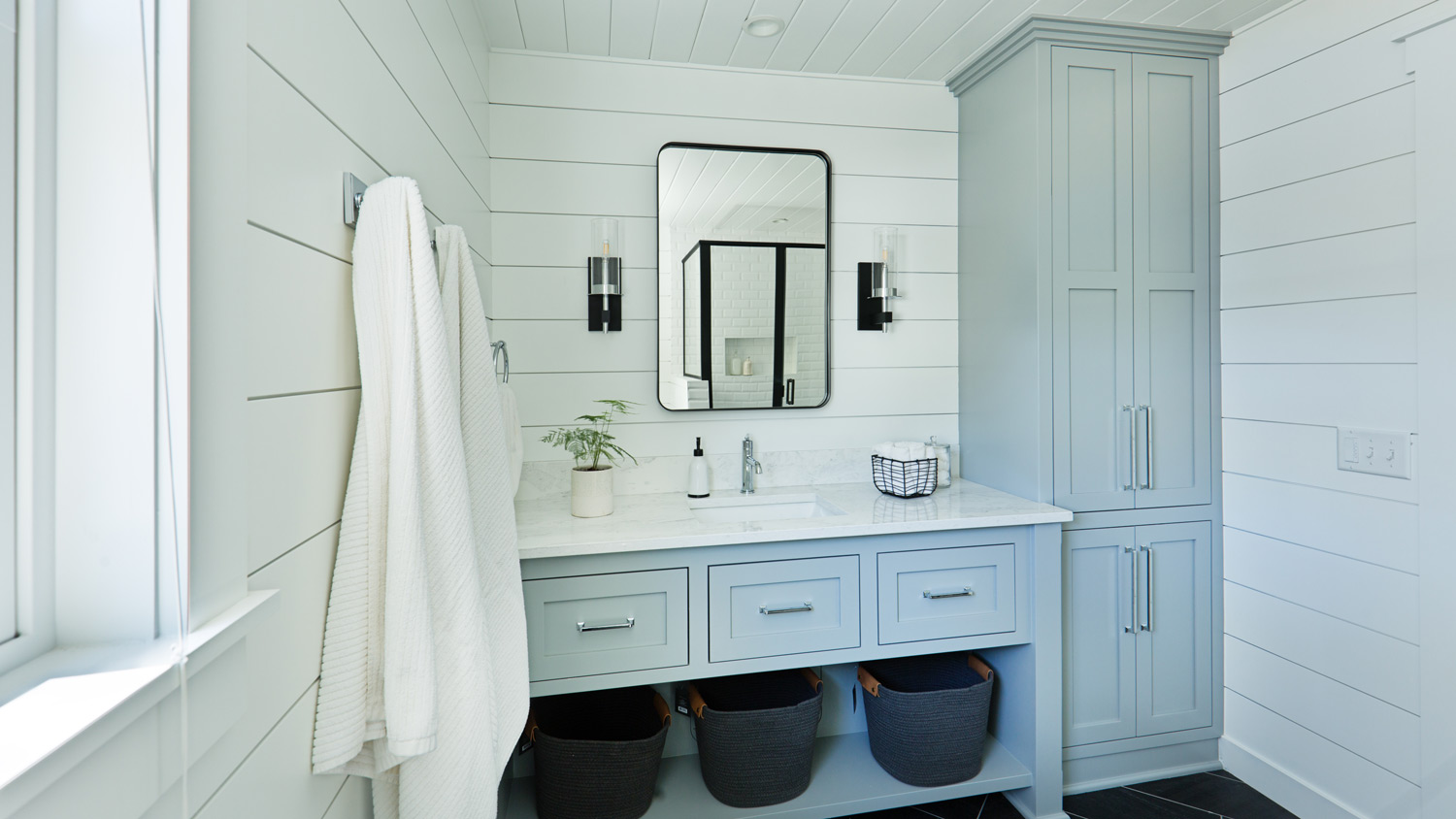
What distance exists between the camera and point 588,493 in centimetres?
188

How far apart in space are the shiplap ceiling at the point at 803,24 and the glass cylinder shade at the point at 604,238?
1.78 ft

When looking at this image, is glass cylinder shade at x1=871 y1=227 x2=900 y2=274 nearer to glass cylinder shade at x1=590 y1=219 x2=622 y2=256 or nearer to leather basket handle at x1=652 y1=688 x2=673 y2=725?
glass cylinder shade at x1=590 y1=219 x2=622 y2=256

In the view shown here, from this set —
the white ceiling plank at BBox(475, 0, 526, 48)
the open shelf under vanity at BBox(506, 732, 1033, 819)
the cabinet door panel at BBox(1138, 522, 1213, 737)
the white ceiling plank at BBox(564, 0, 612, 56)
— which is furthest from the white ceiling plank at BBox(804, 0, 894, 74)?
the open shelf under vanity at BBox(506, 732, 1033, 819)

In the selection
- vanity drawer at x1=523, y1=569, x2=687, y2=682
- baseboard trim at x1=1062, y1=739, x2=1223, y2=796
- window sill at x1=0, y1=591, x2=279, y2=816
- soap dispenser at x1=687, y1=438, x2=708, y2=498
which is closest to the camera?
window sill at x1=0, y1=591, x2=279, y2=816

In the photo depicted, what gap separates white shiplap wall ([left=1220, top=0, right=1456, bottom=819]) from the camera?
1.70m

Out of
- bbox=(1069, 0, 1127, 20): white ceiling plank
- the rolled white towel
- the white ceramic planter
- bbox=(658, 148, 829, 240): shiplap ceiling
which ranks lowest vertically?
the white ceramic planter

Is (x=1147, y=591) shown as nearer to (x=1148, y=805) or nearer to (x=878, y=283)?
(x=1148, y=805)

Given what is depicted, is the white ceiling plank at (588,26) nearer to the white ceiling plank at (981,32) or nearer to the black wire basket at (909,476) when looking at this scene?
the white ceiling plank at (981,32)

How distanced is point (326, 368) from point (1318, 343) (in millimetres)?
2358

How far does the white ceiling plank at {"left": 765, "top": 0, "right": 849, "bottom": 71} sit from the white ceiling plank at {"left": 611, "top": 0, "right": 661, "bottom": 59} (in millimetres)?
384

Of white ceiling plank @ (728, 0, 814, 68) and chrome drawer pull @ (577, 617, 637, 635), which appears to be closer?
chrome drawer pull @ (577, 617, 637, 635)

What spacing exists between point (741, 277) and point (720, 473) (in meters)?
0.65

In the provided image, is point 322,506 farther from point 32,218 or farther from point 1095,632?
point 1095,632

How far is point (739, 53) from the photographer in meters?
2.18
